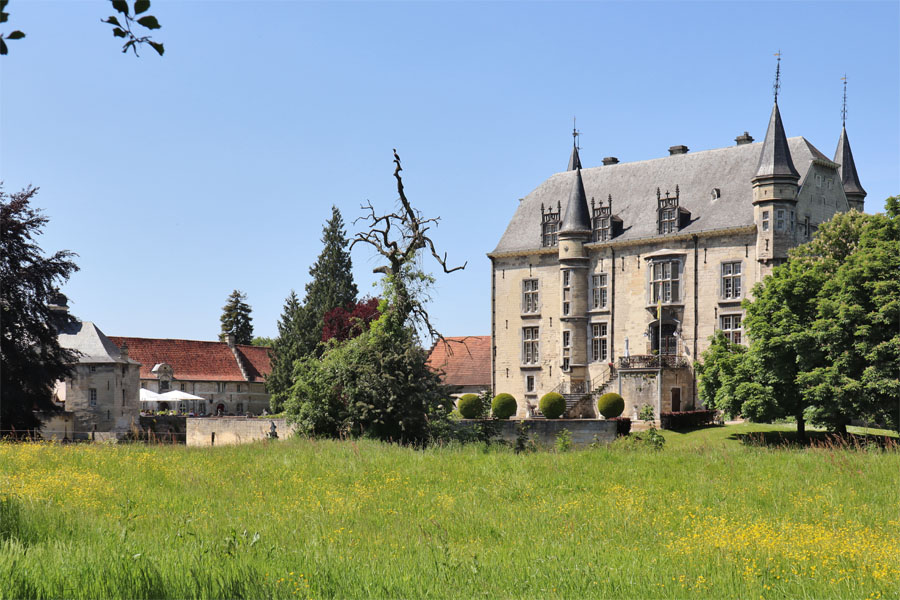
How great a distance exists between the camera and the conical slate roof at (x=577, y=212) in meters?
54.5

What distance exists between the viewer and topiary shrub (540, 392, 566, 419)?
169 feet

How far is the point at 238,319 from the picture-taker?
93.2 m

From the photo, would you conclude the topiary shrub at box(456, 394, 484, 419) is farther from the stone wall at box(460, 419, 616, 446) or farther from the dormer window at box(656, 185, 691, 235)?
the dormer window at box(656, 185, 691, 235)

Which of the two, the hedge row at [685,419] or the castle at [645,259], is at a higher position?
the castle at [645,259]

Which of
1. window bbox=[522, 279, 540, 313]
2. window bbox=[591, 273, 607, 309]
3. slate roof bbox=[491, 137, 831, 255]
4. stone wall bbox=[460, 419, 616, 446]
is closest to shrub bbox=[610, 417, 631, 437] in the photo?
stone wall bbox=[460, 419, 616, 446]

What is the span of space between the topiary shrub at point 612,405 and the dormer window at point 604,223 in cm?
987

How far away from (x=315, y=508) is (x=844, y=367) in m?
25.4

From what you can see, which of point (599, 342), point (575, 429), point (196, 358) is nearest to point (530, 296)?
point (599, 342)

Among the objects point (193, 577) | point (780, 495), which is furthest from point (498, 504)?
point (193, 577)

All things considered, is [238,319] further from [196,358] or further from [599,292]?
[599,292]

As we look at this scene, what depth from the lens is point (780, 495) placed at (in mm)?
15742

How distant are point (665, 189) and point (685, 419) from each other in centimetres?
1560

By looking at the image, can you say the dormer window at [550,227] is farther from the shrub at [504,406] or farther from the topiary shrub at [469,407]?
the topiary shrub at [469,407]

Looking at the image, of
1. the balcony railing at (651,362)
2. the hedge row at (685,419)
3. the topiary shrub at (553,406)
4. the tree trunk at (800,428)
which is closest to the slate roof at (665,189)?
the balcony railing at (651,362)
